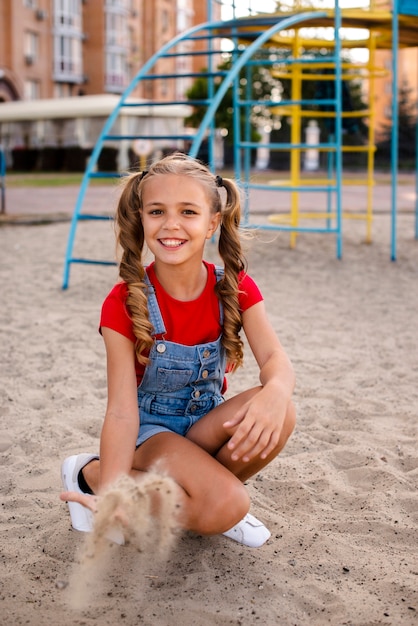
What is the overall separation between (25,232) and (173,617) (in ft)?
26.9

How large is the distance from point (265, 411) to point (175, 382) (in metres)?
0.32

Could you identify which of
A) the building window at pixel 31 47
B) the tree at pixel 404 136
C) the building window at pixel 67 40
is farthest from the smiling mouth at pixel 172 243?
the building window at pixel 67 40

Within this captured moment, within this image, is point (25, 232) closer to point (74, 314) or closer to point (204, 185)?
point (74, 314)

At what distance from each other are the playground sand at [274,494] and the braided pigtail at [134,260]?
1.35 ft

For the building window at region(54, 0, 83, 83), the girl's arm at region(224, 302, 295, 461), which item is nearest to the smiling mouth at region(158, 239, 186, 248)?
the girl's arm at region(224, 302, 295, 461)

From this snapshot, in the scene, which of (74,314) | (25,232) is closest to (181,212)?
(74,314)

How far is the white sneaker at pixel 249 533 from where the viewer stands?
221 centimetres

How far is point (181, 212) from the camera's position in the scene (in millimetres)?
2229

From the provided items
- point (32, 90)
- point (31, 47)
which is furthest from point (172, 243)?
point (32, 90)

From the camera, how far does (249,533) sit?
2.21m

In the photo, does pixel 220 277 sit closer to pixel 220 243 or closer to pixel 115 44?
pixel 220 243

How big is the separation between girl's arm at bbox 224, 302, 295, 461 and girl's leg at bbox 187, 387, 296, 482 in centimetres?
6

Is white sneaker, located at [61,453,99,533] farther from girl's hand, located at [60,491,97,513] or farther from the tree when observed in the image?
the tree

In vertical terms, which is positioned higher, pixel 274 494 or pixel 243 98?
pixel 243 98
